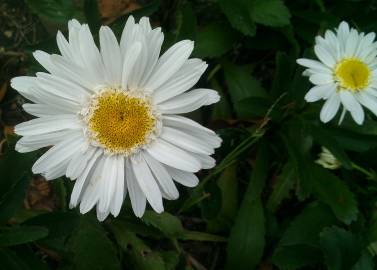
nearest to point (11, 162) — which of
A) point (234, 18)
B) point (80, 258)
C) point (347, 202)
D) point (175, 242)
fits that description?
point (80, 258)

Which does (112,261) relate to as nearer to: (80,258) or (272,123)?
(80,258)

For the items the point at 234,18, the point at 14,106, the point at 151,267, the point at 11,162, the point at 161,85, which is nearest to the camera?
the point at 161,85

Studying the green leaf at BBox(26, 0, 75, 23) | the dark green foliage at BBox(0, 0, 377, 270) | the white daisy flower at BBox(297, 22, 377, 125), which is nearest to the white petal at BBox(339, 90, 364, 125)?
the white daisy flower at BBox(297, 22, 377, 125)

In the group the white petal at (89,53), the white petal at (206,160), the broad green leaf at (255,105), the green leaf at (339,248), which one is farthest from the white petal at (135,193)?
the green leaf at (339,248)

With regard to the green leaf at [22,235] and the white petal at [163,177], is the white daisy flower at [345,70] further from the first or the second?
the green leaf at [22,235]

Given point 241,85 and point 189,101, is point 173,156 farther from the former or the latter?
point 241,85

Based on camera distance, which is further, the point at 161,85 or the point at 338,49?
the point at 338,49

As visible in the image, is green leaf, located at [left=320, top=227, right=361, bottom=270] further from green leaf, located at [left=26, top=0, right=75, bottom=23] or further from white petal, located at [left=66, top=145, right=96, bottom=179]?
green leaf, located at [left=26, top=0, right=75, bottom=23]
